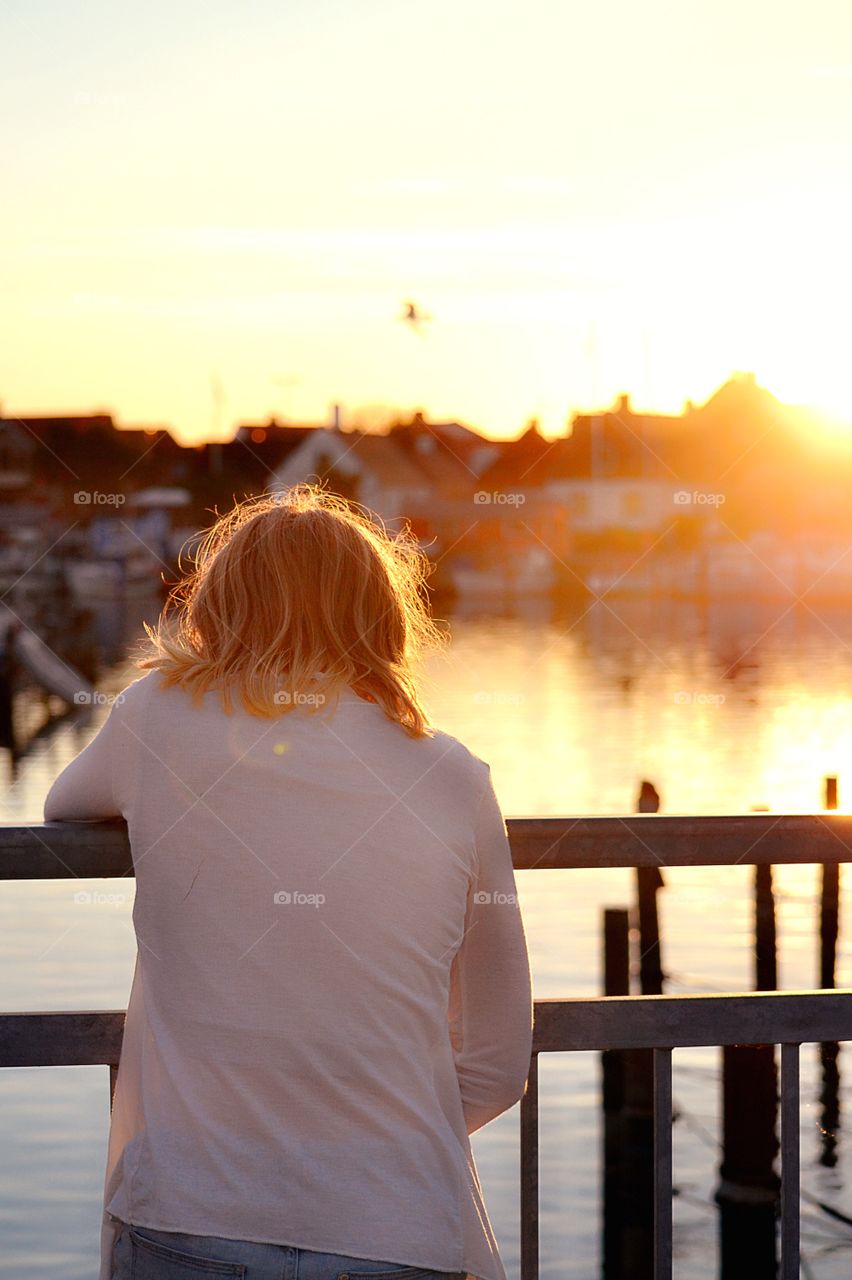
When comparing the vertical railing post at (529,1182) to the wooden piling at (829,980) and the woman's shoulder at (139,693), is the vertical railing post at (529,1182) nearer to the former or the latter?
the woman's shoulder at (139,693)

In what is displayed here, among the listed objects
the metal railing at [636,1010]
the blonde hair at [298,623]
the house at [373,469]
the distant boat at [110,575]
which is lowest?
the metal railing at [636,1010]

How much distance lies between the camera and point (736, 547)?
4286 inches

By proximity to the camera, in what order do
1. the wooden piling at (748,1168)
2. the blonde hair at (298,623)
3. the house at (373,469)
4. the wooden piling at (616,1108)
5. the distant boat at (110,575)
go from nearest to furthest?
the blonde hair at (298,623) < the wooden piling at (748,1168) < the wooden piling at (616,1108) < the house at (373,469) < the distant boat at (110,575)

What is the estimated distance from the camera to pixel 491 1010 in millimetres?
2469

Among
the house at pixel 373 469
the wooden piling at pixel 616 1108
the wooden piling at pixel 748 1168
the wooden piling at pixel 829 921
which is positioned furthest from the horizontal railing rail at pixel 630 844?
the house at pixel 373 469

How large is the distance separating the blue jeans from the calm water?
3.19ft

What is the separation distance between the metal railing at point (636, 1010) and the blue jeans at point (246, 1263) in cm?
53

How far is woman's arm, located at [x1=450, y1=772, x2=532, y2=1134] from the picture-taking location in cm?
242

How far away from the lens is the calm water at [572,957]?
399 inches

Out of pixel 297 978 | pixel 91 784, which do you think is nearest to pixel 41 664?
pixel 91 784

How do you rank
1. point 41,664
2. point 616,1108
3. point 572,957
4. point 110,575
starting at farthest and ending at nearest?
point 110,575, point 41,664, point 572,957, point 616,1108

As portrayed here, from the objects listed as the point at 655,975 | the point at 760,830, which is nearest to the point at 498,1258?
the point at 760,830

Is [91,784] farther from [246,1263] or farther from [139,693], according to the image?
[246,1263]

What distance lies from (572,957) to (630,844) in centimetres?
1351
